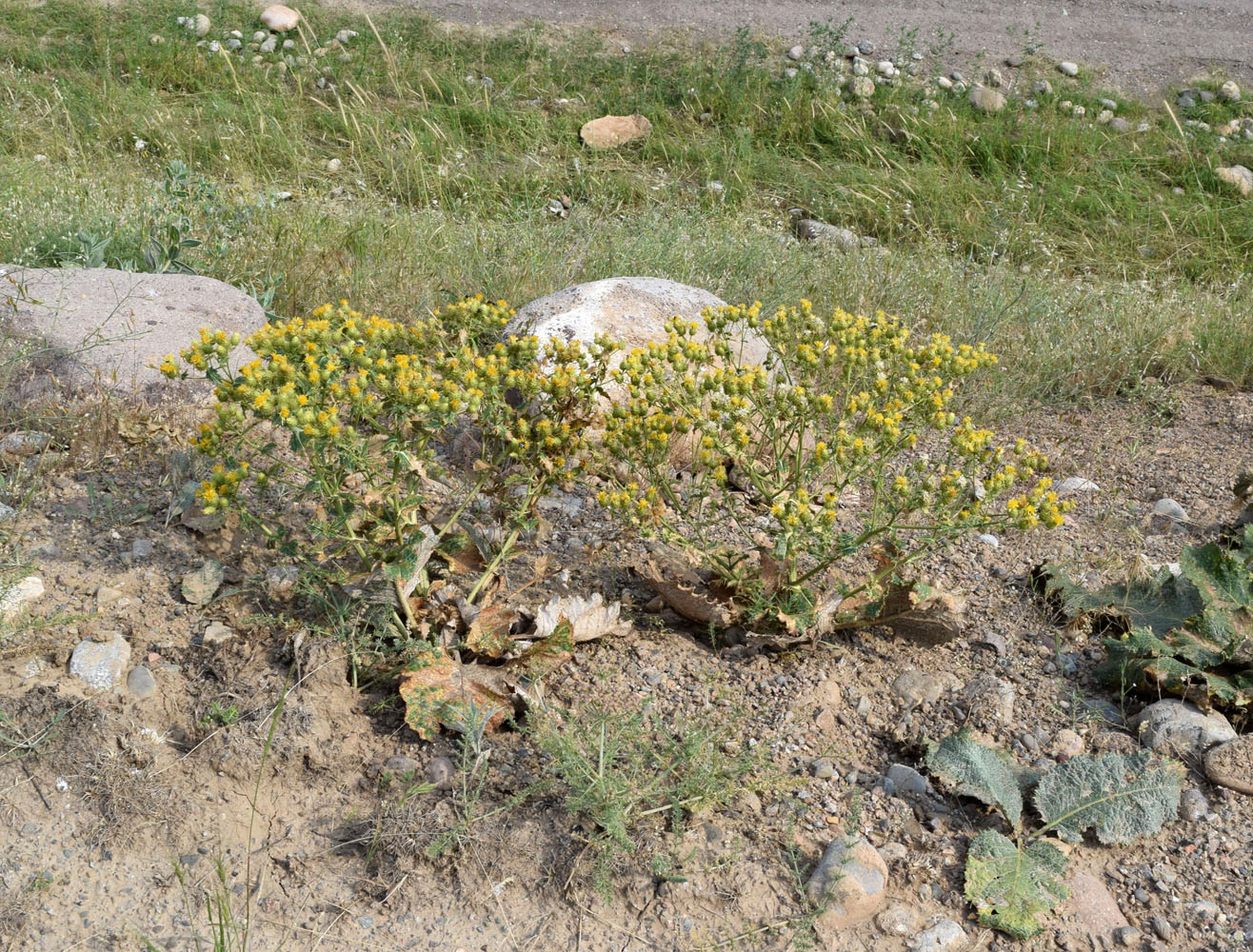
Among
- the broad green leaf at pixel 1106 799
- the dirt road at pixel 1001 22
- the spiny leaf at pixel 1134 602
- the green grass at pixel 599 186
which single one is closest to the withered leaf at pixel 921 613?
the spiny leaf at pixel 1134 602

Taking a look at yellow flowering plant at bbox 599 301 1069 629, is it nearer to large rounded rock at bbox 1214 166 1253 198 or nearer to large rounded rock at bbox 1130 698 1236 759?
large rounded rock at bbox 1130 698 1236 759

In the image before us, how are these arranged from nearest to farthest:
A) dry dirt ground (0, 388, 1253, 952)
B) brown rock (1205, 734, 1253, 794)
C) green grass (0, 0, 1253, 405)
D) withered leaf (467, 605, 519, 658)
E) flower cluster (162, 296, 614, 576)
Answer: dry dirt ground (0, 388, 1253, 952)
flower cluster (162, 296, 614, 576)
brown rock (1205, 734, 1253, 794)
withered leaf (467, 605, 519, 658)
green grass (0, 0, 1253, 405)

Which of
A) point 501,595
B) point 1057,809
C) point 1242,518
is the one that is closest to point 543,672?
point 501,595

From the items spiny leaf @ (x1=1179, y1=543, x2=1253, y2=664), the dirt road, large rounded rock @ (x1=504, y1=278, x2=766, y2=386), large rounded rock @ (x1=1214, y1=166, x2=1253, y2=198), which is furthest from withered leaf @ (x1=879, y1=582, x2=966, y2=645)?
the dirt road

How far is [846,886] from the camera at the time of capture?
7.61 ft

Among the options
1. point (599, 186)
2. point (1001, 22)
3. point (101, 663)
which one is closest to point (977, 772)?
point (101, 663)

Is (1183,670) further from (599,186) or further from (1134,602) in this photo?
(599,186)

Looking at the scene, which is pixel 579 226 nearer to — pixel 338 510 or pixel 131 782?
pixel 338 510

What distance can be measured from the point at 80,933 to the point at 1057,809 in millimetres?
2104

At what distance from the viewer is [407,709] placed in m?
2.58

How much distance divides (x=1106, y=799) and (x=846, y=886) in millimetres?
684

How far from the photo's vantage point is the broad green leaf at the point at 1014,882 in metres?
2.30

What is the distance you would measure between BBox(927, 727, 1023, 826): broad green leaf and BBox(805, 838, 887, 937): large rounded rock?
31cm

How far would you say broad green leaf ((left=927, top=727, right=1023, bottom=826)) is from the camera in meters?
2.53
